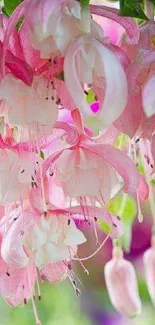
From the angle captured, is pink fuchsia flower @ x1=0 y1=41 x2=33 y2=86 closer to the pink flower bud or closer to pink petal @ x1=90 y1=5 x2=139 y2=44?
pink petal @ x1=90 y1=5 x2=139 y2=44

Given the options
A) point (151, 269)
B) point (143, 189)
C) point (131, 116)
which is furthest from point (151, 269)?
point (131, 116)

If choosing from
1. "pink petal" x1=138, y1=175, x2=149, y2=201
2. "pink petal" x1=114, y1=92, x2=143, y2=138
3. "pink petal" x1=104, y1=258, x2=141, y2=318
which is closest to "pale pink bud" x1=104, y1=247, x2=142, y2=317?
"pink petal" x1=104, y1=258, x2=141, y2=318

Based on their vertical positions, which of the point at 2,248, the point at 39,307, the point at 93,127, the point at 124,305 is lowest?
the point at 39,307

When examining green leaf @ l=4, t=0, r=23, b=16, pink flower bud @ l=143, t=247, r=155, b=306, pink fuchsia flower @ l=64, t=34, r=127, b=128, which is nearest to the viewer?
pink fuchsia flower @ l=64, t=34, r=127, b=128

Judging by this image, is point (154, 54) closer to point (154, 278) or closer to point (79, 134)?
point (79, 134)

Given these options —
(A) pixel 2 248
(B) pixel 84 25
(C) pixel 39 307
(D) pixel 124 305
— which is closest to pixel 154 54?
(B) pixel 84 25

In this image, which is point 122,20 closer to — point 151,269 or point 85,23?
point 85,23

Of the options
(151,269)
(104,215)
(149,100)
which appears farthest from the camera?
(151,269)
